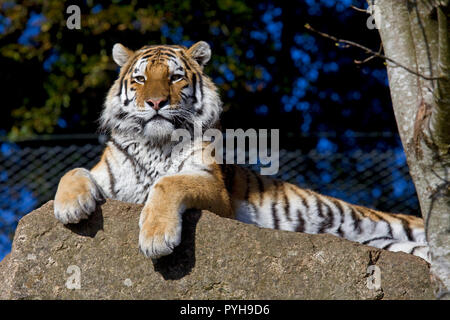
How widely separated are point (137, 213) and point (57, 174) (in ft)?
9.47

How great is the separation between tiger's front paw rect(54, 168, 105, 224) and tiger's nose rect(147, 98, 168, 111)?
496 mm

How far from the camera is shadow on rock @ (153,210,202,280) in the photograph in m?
2.46

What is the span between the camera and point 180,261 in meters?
2.47

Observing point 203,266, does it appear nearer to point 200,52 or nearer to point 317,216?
point 317,216

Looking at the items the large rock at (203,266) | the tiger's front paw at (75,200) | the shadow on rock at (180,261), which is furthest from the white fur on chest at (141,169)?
the shadow on rock at (180,261)

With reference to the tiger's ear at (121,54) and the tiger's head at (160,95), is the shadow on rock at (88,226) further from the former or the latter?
the tiger's ear at (121,54)

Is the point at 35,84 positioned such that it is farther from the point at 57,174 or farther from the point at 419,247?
the point at 419,247

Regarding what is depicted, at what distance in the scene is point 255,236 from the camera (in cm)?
254

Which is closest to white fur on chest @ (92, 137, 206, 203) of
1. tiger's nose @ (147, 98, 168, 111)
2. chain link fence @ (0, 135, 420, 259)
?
tiger's nose @ (147, 98, 168, 111)

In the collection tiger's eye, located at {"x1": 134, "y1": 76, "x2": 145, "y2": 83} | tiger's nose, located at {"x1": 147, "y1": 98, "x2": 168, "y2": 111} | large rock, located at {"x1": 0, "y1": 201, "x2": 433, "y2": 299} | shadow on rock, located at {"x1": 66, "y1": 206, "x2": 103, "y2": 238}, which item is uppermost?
tiger's eye, located at {"x1": 134, "y1": 76, "x2": 145, "y2": 83}

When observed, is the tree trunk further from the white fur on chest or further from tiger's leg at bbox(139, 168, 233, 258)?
the white fur on chest

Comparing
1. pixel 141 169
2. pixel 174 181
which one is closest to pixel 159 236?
pixel 174 181

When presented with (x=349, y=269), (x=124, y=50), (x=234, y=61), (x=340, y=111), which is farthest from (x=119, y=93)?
(x=340, y=111)

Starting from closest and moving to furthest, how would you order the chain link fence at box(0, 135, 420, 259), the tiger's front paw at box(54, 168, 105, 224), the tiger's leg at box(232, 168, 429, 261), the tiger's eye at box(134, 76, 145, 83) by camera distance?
the tiger's front paw at box(54, 168, 105, 224) → the tiger's eye at box(134, 76, 145, 83) → the tiger's leg at box(232, 168, 429, 261) → the chain link fence at box(0, 135, 420, 259)
